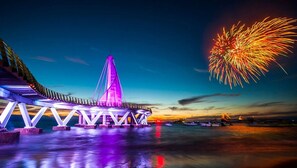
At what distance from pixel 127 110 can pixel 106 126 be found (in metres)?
13.3

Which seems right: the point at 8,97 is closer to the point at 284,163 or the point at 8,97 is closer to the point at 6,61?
the point at 6,61

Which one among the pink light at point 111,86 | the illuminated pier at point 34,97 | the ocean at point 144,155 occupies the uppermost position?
the pink light at point 111,86

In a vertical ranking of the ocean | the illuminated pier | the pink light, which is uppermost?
the pink light

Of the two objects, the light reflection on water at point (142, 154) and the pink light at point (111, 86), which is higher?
the pink light at point (111, 86)

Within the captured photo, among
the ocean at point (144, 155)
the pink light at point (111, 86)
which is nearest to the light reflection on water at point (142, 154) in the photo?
the ocean at point (144, 155)

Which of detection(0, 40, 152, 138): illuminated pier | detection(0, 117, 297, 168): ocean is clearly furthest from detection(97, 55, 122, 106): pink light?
detection(0, 117, 297, 168): ocean

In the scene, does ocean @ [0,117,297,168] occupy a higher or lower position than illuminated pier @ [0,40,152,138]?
lower

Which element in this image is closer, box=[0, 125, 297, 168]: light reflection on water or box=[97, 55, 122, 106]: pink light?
box=[0, 125, 297, 168]: light reflection on water

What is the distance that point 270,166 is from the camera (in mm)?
14211

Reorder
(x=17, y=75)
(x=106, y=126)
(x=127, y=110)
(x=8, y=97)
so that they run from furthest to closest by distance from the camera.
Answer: (x=127, y=110), (x=106, y=126), (x=8, y=97), (x=17, y=75)

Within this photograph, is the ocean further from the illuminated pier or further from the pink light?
the pink light

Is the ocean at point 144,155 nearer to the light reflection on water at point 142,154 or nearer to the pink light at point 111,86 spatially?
the light reflection on water at point 142,154

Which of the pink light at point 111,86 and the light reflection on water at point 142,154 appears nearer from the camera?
the light reflection on water at point 142,154

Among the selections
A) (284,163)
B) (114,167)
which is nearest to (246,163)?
(284,163)
